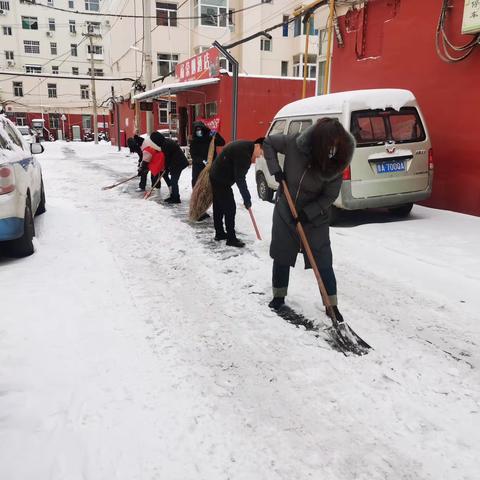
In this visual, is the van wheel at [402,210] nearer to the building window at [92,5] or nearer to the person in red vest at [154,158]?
the person in red vest at [154,158]

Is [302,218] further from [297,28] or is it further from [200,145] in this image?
[297,28]

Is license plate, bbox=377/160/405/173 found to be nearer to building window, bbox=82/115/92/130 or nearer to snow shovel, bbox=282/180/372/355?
snow shovel, bbox=282/180/372/355

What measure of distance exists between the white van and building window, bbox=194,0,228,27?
24.3 m

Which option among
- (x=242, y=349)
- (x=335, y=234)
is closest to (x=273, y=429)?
(x=242, y=349)

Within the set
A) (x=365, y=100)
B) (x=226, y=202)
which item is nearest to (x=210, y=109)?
(x=365, y=100)

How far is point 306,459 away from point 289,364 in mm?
866

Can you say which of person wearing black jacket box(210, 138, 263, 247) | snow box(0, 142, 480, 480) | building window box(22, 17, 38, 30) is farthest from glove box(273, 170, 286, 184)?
building window box(22, 17, 38, 30)

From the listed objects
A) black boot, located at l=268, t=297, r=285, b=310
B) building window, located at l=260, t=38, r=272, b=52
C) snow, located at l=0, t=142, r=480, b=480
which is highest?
building window, located at l=260, t=38, r=272, b=52

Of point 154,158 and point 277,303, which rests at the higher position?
point 154,158

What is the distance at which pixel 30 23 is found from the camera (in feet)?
164

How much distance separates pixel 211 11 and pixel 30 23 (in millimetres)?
32028

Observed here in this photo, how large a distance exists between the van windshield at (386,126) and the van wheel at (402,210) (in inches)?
45.8

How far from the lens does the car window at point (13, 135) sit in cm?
598

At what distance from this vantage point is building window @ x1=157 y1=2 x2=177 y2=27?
29.4 m
